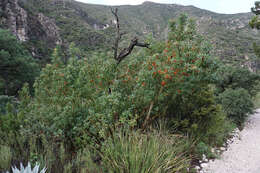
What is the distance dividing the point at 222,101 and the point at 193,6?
59.4 m

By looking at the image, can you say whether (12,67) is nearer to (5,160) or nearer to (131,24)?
(5,160)

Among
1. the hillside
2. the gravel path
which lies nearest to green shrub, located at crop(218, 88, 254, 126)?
the gravel path

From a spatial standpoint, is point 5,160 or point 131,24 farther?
point 131,24

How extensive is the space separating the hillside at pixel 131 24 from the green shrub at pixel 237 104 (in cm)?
1496

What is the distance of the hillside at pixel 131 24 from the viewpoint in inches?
1137

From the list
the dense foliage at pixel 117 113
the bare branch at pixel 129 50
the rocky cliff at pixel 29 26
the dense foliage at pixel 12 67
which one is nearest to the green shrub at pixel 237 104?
the dense foliage at pixel 117 113

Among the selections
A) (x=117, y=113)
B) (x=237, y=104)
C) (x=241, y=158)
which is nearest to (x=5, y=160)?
(x=117, y=113)

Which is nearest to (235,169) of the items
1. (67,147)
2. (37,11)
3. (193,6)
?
(67,147)

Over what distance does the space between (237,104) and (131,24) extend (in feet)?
138

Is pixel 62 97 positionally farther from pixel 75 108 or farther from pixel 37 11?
pixel 37 11

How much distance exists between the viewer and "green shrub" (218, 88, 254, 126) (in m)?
7.45

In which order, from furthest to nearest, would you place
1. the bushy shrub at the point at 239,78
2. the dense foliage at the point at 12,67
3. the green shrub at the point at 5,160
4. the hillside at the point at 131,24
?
1. the hillside at the point at 131,24
2. the dense foliage at the point at 12,67
3. the bushy shrub at the point at 239,78
4. the green shrub at the point at 5,160

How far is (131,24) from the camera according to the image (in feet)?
151

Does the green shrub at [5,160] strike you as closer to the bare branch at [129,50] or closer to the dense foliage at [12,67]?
the bare branch at [129,50]
